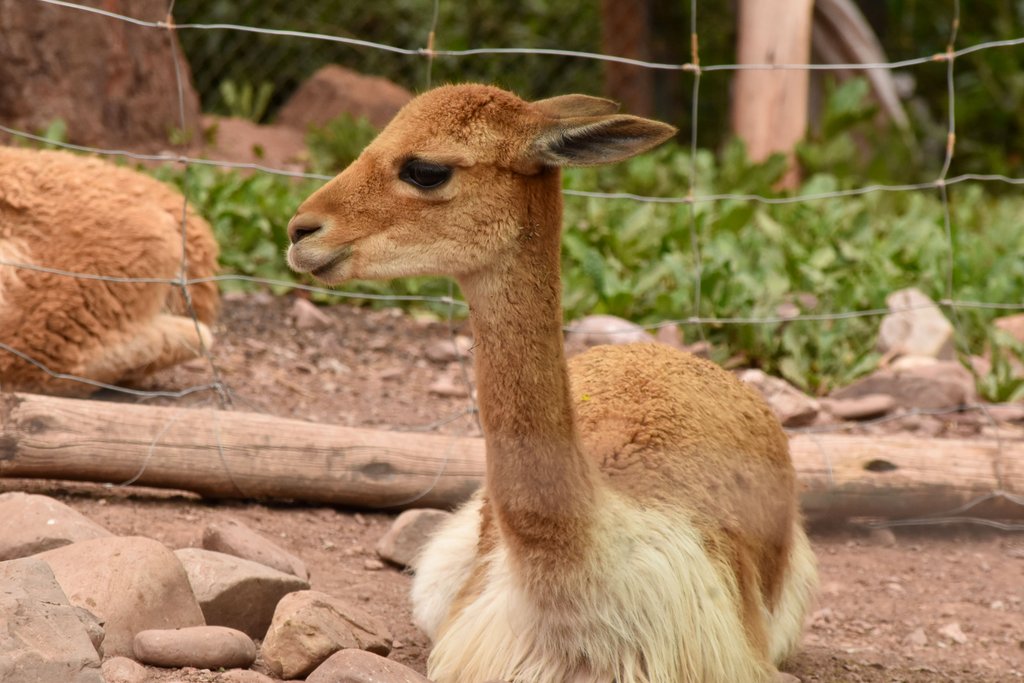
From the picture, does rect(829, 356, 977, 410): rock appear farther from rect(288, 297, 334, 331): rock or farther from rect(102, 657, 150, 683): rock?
rect(102, 657, 150, 683): rock

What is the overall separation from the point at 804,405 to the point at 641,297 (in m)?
1.50

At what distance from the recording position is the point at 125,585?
3.10m

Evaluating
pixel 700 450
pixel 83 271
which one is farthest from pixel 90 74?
pixel 700 450

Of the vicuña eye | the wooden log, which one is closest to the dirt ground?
the wooden log

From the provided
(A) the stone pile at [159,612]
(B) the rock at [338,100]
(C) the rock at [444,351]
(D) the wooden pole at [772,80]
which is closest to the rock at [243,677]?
(A) the stone pile at [159,612]

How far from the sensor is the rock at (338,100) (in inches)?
415

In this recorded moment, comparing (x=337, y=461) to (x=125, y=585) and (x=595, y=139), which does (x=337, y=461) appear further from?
(x=595, y=139)

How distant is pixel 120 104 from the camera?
8.41 meters

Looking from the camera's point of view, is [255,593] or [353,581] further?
[353,581]

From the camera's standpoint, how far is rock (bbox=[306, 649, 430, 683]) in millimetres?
2812

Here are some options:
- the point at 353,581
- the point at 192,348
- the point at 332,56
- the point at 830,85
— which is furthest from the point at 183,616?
the point at 332,56

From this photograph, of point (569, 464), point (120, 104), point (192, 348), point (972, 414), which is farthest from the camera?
point (120, 104)

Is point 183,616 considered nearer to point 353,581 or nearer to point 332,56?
point 353,581

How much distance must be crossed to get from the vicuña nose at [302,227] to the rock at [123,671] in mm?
1055
